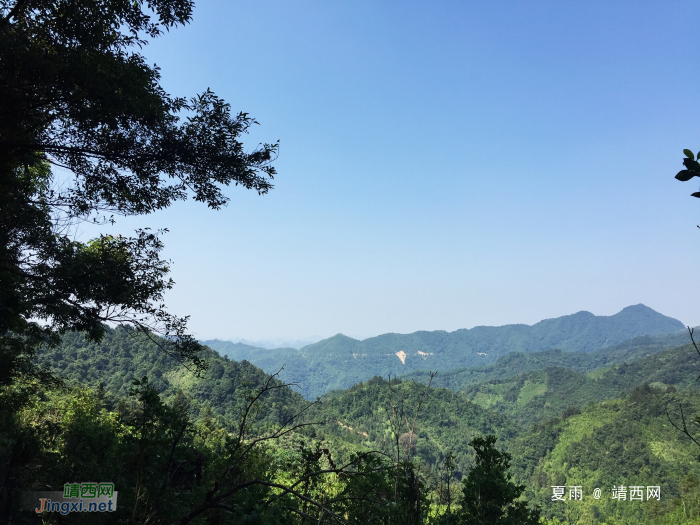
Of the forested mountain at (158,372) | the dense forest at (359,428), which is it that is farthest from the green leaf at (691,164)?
the forested mountain at (158,372)

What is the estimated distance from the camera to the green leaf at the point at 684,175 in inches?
64.3

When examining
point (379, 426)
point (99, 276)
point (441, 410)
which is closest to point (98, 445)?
point (99, 276)

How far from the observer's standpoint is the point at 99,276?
20.1 ft

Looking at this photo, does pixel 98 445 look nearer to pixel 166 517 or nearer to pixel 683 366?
pixel 166 517

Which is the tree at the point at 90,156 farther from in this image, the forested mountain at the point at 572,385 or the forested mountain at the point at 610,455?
the forested mountain at the point at 572,385

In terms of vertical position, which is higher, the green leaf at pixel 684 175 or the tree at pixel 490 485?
the green leaf at pixel 684 175

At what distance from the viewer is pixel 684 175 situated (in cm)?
164

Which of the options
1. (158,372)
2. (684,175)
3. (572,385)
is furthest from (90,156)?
(572,385)

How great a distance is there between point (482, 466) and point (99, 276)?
734 centimetres

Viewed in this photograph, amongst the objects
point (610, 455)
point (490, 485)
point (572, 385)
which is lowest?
point (610, 455)

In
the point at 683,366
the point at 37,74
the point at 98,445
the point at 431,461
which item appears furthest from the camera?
the point at 683,366

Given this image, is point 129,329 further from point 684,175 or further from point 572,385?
point 572,385

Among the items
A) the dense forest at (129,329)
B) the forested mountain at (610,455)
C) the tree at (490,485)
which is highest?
the dense forest at (129,329)

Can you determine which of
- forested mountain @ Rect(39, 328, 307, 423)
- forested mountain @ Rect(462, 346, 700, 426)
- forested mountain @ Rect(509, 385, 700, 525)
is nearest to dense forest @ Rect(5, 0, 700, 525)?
forested mountain @ Rect(509, 385, 700, 525)
